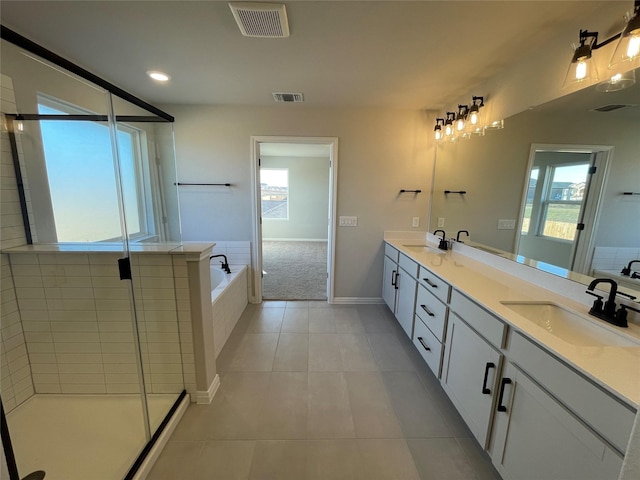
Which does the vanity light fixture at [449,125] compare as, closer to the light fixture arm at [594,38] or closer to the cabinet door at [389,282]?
the light fixture arm at [594,38]

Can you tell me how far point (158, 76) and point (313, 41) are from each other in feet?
4.94

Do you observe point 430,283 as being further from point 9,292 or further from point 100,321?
point 9,292

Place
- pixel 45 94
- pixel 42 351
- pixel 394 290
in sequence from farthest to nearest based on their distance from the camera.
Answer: pixel 394 290 → pixel 42 351 → pixel 45 94

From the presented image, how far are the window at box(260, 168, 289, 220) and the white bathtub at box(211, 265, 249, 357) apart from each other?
4253mm

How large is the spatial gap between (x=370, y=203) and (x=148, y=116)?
7.89ft

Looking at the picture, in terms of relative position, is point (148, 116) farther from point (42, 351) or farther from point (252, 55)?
point (42, 351)

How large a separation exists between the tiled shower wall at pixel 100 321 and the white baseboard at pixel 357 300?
2020 millimetres

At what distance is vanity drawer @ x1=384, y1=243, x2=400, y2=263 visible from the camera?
2916 mm

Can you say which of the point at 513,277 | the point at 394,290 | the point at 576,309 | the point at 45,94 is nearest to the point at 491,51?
the point at 513,277

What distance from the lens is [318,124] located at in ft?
10.1

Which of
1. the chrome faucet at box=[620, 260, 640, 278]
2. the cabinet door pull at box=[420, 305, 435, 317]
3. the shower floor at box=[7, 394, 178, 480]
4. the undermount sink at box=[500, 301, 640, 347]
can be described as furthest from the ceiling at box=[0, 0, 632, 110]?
the shower floor at box=[7, 394, 178, 480]

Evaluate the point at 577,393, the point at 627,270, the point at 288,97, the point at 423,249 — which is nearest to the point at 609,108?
the point at 627,270

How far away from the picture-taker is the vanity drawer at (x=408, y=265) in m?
2.38

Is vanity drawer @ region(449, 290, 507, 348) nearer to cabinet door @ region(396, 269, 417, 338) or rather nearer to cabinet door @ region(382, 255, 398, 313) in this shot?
cabinet door @ region(396, 269, 417, 338)
